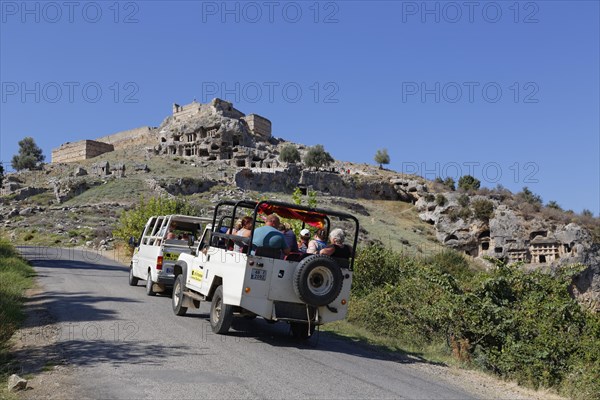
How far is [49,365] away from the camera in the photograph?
7168 mm

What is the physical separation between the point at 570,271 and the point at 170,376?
Result: 1159 centimetres

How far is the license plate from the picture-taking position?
876 centimetres

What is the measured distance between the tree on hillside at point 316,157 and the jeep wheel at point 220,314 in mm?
93094

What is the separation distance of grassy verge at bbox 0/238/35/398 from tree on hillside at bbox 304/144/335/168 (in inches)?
3204

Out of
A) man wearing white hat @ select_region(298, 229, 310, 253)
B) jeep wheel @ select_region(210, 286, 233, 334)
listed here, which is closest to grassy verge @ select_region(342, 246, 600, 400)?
man wearing white hat @ select_region(298, 229, 310, 253)

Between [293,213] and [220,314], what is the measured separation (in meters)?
2.67

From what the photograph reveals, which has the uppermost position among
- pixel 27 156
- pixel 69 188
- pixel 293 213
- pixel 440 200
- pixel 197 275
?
pixel 27 156

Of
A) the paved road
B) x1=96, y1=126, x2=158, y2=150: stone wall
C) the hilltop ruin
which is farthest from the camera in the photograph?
x1=96, y1=126, x2=158, y2=150: stone wall

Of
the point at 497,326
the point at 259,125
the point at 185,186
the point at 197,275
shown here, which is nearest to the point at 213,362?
the point at 197,275

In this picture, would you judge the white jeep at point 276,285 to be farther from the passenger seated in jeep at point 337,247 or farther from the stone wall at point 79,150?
the stone wall at point 79,150

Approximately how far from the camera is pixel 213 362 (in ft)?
24.6

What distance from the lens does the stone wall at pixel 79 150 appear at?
111 meters

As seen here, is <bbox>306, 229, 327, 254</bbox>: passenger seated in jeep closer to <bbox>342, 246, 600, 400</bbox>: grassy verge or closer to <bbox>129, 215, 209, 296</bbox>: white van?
<bbox>342, 246, 600, 400</bbox>: grassy verge

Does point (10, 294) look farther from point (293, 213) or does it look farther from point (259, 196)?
point (259, 196)
